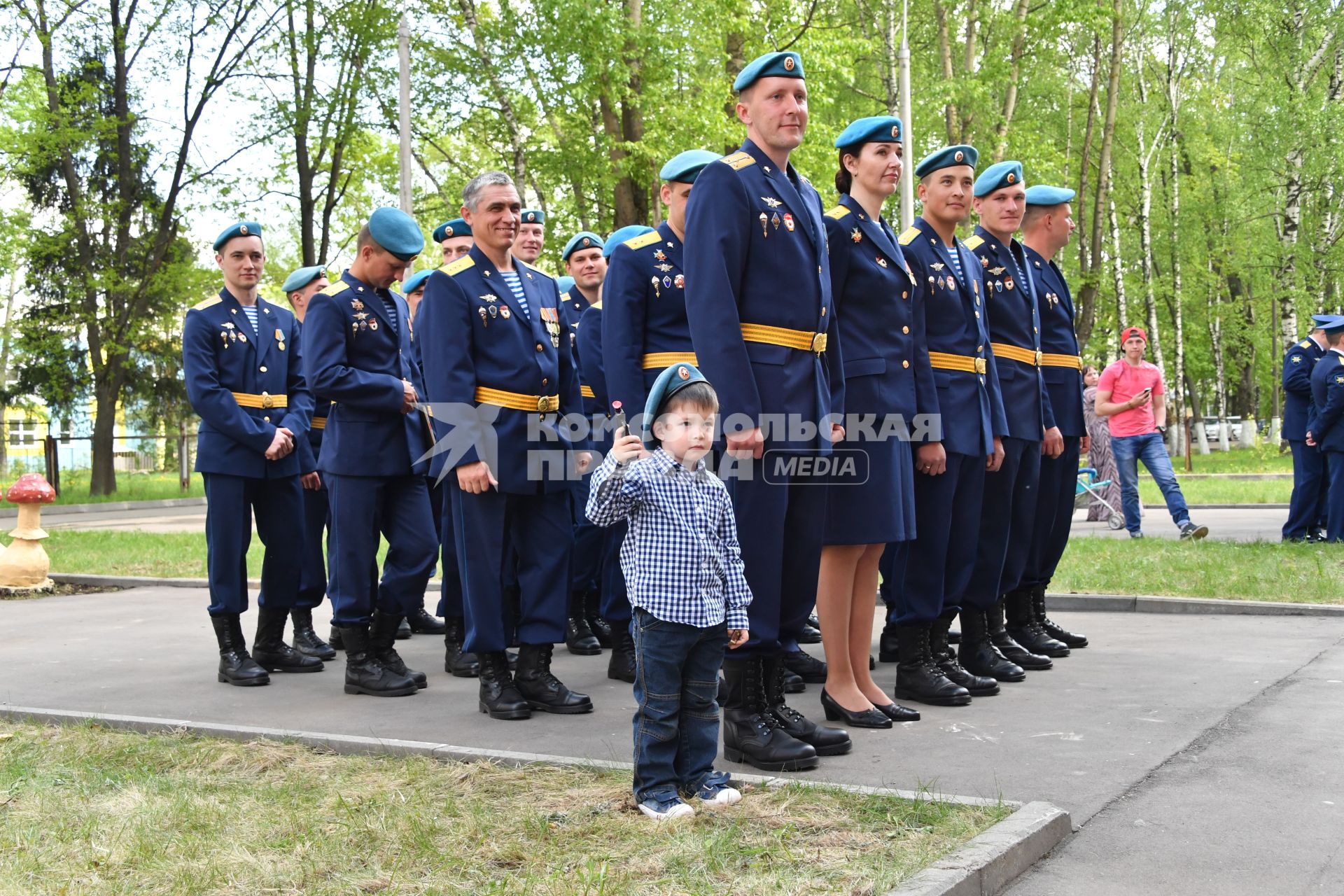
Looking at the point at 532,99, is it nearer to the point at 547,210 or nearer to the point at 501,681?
the point at 547,210

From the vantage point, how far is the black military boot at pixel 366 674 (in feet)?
21.1

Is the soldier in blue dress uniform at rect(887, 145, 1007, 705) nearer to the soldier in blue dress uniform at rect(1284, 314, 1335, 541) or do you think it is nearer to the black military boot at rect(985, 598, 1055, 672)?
the black military boot at rect(985, 598, 1055, 672)

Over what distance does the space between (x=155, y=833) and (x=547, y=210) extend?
2375 cm

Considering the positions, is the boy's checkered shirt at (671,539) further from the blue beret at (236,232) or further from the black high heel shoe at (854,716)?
the blue beret at (236,232)

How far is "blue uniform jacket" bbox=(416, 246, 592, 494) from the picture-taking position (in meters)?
5.85

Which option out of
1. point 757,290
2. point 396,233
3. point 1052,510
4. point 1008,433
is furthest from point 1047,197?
point 396,233

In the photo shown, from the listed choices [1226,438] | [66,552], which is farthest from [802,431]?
[1226,438]

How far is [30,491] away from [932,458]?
8638mm

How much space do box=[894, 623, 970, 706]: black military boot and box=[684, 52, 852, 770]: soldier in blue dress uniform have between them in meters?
0.99

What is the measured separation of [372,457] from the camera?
6570 mm

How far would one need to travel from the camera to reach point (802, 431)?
4.84m

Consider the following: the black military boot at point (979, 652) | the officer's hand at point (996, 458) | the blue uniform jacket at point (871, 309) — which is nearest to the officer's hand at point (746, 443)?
the blue uniform jacket at point (871, 309)

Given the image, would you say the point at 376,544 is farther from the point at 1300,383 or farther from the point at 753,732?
the point at 1300,383

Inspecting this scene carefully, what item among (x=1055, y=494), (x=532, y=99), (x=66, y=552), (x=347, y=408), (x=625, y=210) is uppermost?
(x=532, y=99)
